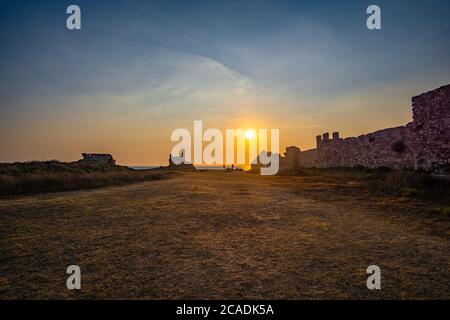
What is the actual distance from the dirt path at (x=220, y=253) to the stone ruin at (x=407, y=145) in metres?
6.57

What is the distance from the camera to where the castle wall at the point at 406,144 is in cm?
1006

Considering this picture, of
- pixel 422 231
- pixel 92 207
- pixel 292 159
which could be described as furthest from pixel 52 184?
pixel 292 159

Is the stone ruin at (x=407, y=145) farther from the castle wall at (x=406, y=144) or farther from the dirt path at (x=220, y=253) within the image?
the dirt path at (x=220, y=253)

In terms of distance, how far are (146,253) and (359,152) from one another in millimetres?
23287

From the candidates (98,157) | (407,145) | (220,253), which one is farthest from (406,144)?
(98,157)

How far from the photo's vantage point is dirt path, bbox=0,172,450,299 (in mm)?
2400

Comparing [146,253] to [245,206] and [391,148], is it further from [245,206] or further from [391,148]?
[391,148]

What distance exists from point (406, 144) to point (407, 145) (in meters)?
0.15

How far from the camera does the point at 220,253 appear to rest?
11.1 ft

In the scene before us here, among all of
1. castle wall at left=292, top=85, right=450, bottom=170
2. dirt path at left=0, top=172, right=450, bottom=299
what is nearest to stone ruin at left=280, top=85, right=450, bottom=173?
castle wall at left=292, top=85, right=450, bottom=170

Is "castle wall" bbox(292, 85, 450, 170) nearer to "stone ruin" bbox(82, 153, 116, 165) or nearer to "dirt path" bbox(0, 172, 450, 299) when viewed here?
"dirt path" bbox(0, 172, 450, 299)

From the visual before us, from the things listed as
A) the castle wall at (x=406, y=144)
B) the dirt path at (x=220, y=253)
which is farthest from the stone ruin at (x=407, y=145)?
the dirt path at (x=220, y=253)

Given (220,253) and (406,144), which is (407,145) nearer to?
(406,144)

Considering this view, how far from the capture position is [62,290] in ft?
7.80
